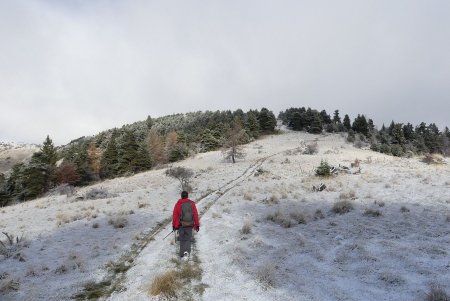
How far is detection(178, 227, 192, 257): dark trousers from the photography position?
11963 millimetres

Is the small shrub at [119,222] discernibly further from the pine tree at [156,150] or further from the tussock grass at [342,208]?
the pine tree at [156,150]

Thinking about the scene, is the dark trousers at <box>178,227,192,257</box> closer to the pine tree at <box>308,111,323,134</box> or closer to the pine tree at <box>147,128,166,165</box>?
the pine tree at <box>147,128,166,165</box>

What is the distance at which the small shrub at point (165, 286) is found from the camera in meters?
8.58

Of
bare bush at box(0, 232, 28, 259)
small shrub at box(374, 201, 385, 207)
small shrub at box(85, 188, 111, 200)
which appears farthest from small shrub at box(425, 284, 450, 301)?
→ small shrub at box(85, 188, 111, 200)

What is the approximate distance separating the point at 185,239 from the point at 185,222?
574 millimetres

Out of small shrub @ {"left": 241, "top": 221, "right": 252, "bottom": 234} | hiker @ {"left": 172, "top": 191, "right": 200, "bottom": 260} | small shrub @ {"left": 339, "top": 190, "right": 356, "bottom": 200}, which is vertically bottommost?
small shrub @ {"left": 339, "top": 190, "right": 356, "bottom": 200}

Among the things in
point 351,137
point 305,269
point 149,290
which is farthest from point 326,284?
point 351,137

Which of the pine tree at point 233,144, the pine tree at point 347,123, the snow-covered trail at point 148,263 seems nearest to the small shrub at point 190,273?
the snow-covered trail at point 148,263

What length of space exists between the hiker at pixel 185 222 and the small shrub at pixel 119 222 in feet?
18.1

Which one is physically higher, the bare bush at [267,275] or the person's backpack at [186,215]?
the person's backpack at [186,215]

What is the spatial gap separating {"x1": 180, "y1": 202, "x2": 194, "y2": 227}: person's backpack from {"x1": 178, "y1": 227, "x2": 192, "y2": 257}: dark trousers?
0.65ft

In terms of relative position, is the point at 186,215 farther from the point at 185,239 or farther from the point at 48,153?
the point at 48,153

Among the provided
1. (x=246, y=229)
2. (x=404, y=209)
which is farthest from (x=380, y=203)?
(x=246, y=229)

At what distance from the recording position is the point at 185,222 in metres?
12.3
